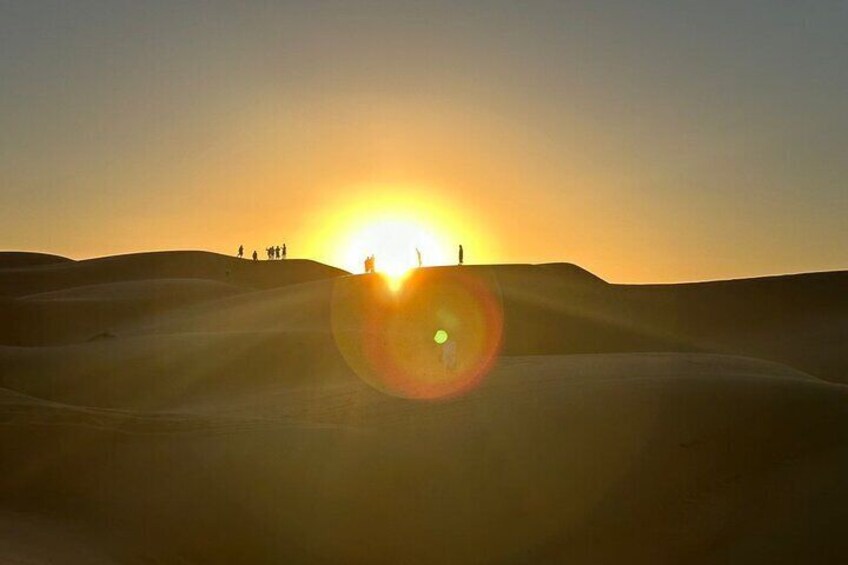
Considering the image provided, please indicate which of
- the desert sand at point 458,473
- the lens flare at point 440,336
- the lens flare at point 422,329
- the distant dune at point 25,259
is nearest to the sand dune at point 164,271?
the distant dune at point 25,259

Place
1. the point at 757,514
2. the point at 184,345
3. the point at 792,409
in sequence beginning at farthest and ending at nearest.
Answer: the point at 184,345, the point at 792,409, the point at 757,514

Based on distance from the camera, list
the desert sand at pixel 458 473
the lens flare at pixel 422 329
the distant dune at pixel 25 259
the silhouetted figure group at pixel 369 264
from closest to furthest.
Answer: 1. the desert sand at pixel 458 473
2. the lens flare at pixel 422 329
3. the silhouetted figure group at pixel 369 264
4. the distant dune at pixel 25 259

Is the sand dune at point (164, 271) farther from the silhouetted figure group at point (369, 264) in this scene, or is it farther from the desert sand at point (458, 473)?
the desert sand at point (458, 473)

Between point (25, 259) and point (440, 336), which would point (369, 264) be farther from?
point (25, 259)

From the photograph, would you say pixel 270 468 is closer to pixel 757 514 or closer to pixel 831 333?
pixel 757 514

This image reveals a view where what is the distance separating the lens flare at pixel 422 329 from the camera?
18953 mm

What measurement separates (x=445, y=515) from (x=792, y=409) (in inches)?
182

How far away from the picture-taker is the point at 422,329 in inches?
1312

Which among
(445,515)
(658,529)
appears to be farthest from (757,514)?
(445,515)

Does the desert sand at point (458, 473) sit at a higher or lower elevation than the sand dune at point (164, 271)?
lower

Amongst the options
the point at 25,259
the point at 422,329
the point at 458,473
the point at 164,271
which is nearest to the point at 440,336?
the point at 422,329

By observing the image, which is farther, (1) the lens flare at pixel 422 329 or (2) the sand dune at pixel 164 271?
(2) the sand dune at pixel 164 271

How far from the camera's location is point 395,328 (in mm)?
32938

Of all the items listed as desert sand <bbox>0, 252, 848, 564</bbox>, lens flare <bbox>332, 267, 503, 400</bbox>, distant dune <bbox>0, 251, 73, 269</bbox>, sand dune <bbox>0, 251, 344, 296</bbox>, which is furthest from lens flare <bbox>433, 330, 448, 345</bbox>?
distant dune <bbox>0, 251, 73, 269</bbox>
